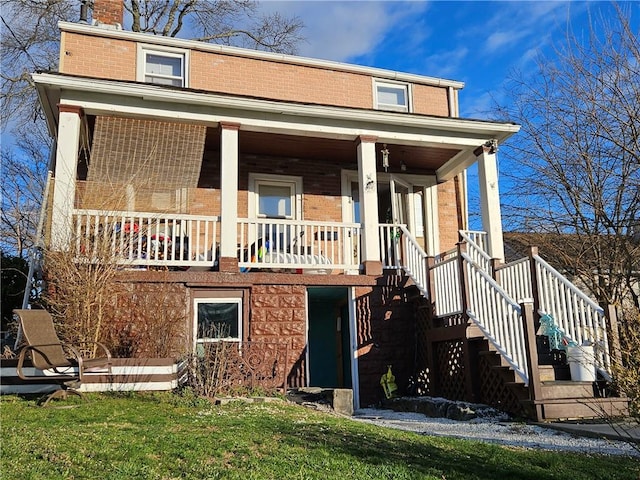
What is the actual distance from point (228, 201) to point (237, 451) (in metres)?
6.35

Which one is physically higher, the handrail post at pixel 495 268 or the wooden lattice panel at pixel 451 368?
the handrail post at pixel 495 268

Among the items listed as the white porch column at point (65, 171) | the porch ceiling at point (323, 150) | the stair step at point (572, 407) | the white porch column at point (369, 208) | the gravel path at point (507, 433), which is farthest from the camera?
the porch ceiling at point (323, 150)

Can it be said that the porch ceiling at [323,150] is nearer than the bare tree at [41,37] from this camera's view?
Yes

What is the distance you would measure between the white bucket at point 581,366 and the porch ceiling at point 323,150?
5.95m

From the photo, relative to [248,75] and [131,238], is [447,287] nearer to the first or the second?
[131,238]

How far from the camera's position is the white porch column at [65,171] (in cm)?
885

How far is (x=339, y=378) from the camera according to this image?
1182cm

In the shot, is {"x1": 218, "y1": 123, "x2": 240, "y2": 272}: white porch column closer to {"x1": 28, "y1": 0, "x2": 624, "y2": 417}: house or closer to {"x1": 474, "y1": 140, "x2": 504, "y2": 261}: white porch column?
{"x1": 28, "y1": 0, "x2": 624, "y2": 417}: house

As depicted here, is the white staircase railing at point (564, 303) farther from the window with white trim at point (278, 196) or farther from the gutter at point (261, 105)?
the window with white trim at point (278, 196)

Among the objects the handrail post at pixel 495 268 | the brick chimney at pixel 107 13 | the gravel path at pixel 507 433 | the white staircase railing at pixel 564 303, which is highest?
the brick chimney at pixel 107 13

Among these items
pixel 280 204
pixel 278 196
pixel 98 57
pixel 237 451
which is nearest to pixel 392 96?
pixel 278 196

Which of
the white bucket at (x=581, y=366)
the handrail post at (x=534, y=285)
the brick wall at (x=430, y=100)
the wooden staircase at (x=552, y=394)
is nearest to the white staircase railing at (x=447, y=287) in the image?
the wooden staircase at (x=552, y=394)

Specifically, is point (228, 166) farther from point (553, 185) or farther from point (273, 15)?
point (273, 15)

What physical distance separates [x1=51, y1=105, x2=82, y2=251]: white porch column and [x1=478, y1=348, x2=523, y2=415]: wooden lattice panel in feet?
21.0
